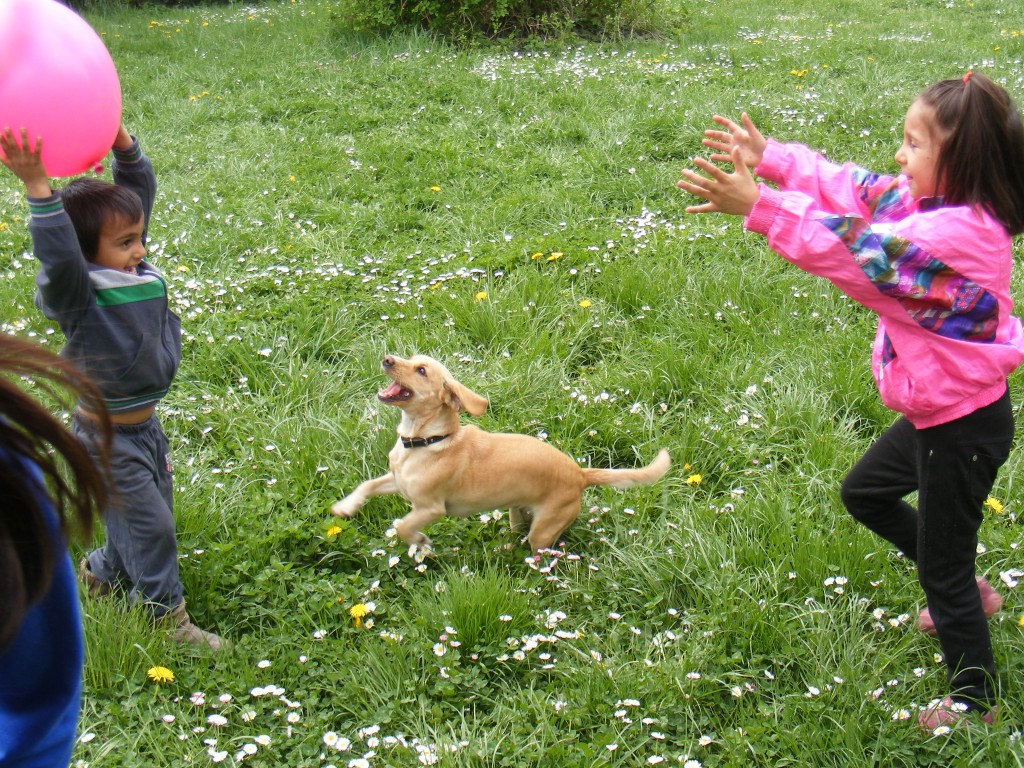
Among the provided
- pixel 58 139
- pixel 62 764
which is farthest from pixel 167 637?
pixel 62 764

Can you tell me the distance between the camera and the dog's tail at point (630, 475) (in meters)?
3.63

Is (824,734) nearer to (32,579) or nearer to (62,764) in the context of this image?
(62,764)

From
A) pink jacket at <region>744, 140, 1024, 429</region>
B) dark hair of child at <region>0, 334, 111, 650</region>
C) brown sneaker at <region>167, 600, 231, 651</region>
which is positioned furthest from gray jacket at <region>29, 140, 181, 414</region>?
pink jacket at <region>744, 140, 1024, 429</region>

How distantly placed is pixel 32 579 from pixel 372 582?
2380 millimetres

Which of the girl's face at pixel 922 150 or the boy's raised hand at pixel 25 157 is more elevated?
the girl's face at pixel 922 150

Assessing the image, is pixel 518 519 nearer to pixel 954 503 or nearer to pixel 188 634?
pixel 188 634

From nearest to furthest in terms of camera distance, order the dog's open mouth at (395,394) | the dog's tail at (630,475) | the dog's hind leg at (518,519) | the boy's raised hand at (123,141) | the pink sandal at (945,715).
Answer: the pink sandal at (945,715)
the boy's raised hand at (123,141)
the dog's open mouth at (395,394)
the dog's tail at (630,475)
the dog's hind leg at (518,519)

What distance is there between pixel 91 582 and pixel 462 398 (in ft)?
4.90

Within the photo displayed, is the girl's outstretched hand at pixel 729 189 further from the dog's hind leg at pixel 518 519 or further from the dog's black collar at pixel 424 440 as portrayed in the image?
the dog's hind leg at pixel 518 519

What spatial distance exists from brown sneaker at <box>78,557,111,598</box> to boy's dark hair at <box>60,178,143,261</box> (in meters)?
1.21

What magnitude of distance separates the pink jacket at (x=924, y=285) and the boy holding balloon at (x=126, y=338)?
1889 millimetres

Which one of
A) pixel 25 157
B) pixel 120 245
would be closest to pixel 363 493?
pixel 120 245

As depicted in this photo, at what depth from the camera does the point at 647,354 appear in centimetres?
469

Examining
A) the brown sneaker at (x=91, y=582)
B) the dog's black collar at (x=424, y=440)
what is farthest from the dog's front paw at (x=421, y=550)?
the brown sneaker at (x=91, y=582)
